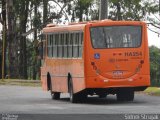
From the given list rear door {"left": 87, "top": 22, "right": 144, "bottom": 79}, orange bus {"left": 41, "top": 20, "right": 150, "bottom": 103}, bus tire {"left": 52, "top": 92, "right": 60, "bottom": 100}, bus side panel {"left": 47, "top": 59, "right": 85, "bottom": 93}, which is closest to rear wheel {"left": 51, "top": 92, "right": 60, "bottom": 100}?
bus tire {"left": 52, "top": 92, "right": 60, "bottom": 100}

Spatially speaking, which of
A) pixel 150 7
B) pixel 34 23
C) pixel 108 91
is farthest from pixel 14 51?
pixel 108 91

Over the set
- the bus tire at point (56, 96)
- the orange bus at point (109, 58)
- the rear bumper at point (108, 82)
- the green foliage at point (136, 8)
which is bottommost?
the bus tire at point (56, 96)

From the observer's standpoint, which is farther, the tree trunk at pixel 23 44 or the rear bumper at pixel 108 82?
the tree trunk at pixel 23 44

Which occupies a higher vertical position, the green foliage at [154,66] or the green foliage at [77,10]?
the green foliage at [77,10]

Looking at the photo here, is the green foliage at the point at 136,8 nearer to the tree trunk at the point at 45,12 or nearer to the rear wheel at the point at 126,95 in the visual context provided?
the tree trunk at the point at 45,12

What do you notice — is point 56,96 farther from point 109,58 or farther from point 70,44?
point 109,58

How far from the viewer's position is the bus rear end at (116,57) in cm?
2719

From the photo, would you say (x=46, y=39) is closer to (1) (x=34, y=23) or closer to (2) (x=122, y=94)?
(2) (x=122, y=94)

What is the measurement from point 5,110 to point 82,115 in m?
3.17

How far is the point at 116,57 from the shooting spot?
2722cm

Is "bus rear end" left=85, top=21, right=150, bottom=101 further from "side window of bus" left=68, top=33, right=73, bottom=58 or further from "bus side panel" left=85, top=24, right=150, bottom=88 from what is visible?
"side window of bus" left=68, top=33, right=73, bottom=58

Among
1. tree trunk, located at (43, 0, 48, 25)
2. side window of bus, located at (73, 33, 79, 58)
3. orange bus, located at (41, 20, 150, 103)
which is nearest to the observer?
orange bus, located at (41, 20, 150, 103)

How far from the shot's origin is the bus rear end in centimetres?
2719

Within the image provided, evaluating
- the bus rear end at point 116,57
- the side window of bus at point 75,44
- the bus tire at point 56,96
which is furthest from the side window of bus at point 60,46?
the bus rear end at point 116,57
